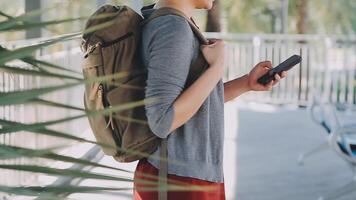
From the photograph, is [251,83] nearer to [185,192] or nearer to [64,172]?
[185,192]

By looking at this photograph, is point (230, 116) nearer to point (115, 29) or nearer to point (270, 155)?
point (270, 155)

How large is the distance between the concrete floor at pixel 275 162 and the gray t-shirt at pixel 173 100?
158 cm

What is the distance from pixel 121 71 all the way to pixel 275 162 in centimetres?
389

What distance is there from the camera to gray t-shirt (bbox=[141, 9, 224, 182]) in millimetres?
1352

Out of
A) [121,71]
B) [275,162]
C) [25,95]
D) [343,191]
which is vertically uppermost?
[25,95]

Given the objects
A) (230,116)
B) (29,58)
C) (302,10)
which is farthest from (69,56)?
(302,10)

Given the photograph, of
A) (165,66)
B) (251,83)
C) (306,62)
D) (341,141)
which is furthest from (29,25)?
(306,62)

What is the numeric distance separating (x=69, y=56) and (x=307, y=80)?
3813mm

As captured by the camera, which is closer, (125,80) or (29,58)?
(29,58)

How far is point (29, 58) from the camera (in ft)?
1.53

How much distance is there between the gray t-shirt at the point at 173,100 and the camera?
4.43ft

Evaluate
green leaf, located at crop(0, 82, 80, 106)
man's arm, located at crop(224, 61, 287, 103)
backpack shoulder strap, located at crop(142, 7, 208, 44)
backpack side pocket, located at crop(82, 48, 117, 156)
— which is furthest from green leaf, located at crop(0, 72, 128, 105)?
man's arm, located at crop(224, 61, 287, 103)

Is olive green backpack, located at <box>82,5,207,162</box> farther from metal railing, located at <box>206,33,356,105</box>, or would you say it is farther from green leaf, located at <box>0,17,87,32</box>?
metal railing, located at <box>206,33,356,105</box>

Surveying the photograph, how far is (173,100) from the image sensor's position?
1.36 m
